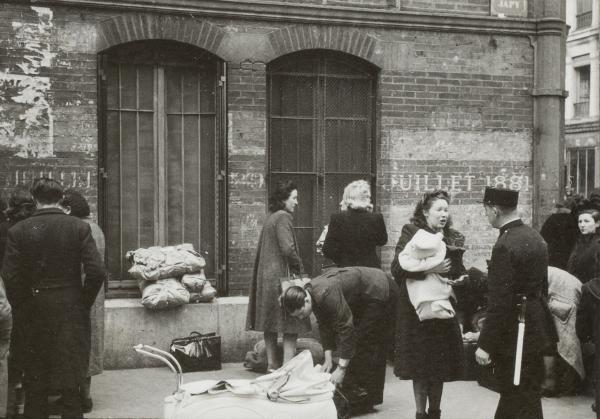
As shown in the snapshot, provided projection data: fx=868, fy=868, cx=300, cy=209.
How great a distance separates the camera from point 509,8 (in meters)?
10.2

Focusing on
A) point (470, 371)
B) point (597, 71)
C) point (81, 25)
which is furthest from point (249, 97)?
point (597, 71)

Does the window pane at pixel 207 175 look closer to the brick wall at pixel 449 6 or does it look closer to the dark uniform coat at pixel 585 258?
the brick wall at pixel 449 6

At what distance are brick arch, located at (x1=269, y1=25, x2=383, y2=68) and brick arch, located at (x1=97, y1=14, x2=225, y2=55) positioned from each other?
25.8 inches

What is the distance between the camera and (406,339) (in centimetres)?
641

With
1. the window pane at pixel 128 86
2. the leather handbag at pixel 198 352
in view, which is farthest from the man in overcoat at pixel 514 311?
the window pane at pixel 128 86

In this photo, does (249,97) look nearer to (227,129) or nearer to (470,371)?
(227,129)

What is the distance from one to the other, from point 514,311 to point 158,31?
16.7 feet

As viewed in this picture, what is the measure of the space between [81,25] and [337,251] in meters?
3.54

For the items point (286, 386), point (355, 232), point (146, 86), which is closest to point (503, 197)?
point (286, 386)

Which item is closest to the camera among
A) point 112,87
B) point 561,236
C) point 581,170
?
point 561,236

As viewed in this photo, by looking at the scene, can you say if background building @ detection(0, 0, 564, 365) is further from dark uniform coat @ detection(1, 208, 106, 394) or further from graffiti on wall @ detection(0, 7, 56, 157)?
dark uniform coat @ detection(1, 208, 106, 394)

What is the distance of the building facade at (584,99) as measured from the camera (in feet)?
110

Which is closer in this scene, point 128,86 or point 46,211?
point 46,211

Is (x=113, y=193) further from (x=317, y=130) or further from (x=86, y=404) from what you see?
(x=86, y=404)
